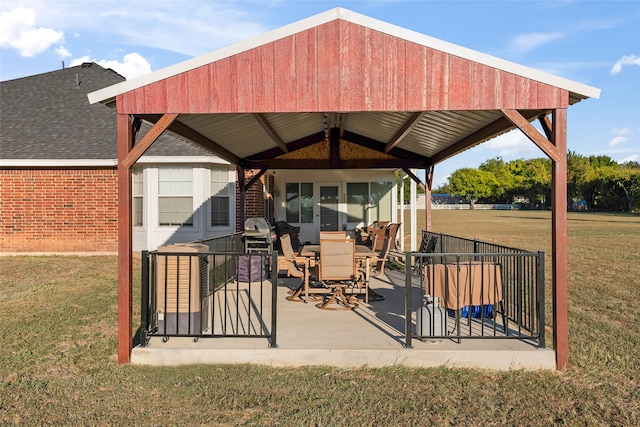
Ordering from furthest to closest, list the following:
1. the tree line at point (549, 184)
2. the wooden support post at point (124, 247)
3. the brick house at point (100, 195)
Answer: the tree line at point (549, 184) < the brick house at point (100, 195) < the wooden support post at point (124, 247)

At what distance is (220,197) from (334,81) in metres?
8.79

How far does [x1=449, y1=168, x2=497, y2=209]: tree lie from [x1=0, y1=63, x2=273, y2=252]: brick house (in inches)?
3193

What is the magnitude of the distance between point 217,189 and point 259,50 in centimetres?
859

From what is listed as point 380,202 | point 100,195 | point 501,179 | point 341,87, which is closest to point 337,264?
point 341,87

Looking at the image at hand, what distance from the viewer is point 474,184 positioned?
297 feet

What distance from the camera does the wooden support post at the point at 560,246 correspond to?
511 centimetres

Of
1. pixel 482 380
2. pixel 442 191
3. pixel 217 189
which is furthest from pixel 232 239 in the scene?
pixel 442 191

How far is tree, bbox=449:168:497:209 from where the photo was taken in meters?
90.6

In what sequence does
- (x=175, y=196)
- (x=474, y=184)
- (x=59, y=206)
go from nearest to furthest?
(x=175, y=196)
(x=59, y=206)
(x=474, y=184)

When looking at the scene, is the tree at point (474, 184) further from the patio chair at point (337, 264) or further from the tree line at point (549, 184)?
the patio chair at point (337, 264)

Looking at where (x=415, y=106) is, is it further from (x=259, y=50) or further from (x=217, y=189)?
(x=217, y=189)

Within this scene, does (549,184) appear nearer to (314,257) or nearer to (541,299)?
(314,257)

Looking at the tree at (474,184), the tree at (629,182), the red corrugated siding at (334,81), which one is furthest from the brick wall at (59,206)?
the tree at (474,184)

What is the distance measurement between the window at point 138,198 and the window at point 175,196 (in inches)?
22.7
